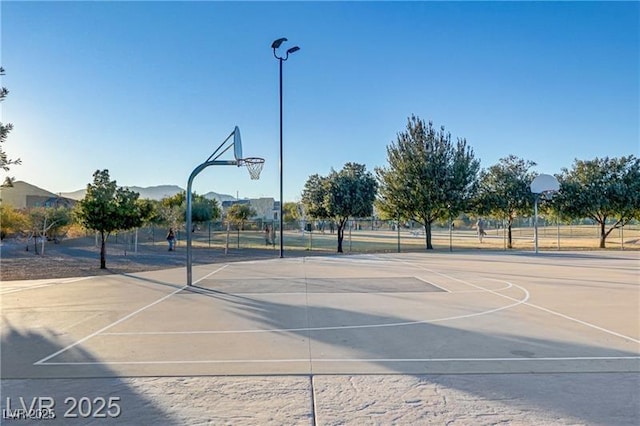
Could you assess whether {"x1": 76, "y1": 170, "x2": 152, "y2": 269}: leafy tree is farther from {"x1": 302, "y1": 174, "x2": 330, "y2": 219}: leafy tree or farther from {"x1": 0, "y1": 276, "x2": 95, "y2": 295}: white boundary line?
{"x1": 302, "y1": 174, "x2": 330, "y2": 219}: leafy tree

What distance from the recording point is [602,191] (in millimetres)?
28797

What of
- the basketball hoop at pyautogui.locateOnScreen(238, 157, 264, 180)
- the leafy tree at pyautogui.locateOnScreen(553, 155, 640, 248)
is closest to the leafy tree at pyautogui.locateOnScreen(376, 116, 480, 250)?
the leafy tree at pyautogui.locateOnScreen(553, 155, 640, 248)

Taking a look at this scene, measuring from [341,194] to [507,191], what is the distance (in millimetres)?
11583

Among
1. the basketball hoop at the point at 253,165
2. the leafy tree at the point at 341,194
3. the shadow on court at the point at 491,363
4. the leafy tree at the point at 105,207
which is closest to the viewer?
the shadow on court at the point at 491,363

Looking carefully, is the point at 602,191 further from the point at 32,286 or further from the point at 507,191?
the point at 32,286

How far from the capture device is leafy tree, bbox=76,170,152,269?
632 inches

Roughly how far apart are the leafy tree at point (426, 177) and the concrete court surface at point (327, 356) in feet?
55.7

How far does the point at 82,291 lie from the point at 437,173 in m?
21.8

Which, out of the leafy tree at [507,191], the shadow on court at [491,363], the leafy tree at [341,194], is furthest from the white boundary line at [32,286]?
the leafy tree at [507,191]

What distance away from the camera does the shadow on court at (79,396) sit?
11.9 ft

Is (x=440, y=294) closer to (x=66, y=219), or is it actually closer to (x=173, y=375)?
(x=173, y=375)

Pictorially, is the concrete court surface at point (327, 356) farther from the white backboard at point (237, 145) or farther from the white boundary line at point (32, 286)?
the white backboard at point (237, 145)

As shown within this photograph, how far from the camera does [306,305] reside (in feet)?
29.0

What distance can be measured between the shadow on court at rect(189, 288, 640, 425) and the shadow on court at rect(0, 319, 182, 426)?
5.26ft
